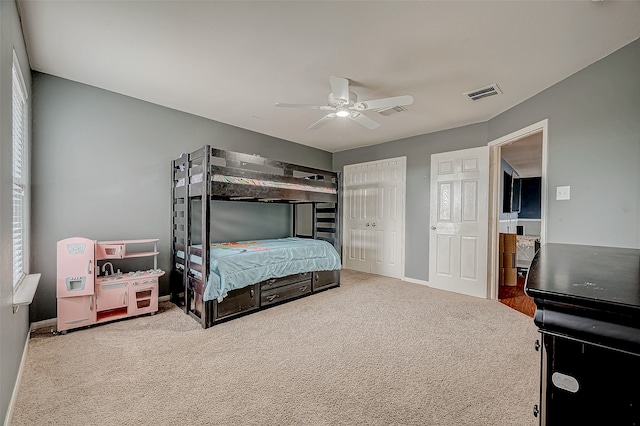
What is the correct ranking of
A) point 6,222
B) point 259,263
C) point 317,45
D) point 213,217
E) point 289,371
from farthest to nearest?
point 213,217 → point 259,263 → point 317,45 → point 289,371 → point 6,222

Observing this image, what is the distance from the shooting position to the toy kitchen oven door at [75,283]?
103 inches

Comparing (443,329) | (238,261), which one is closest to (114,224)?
(238,261)

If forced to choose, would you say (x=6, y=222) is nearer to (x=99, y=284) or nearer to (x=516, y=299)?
(x=99, y=284)

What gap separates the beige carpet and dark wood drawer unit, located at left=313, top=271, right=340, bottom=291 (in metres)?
0.83

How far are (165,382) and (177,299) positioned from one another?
1.74 m

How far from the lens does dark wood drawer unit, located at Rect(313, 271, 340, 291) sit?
4.08 m

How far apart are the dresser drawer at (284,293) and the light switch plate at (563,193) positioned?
2951 millimetres

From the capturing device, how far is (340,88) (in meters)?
2.44

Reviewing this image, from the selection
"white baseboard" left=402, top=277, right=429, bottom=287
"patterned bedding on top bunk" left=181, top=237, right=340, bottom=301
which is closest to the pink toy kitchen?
"patterned bedding on top bunk" left=181, top=237, right=340, bottom=301

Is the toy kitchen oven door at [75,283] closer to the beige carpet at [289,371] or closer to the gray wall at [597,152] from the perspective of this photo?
the beige carpet at [289,371]

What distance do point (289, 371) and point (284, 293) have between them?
1579 mm

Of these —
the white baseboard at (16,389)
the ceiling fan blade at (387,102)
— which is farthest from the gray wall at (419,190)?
the white baseboard at (16,389)

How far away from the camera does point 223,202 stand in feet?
13.9

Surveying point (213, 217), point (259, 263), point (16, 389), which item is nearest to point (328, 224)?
point (213, 217)
